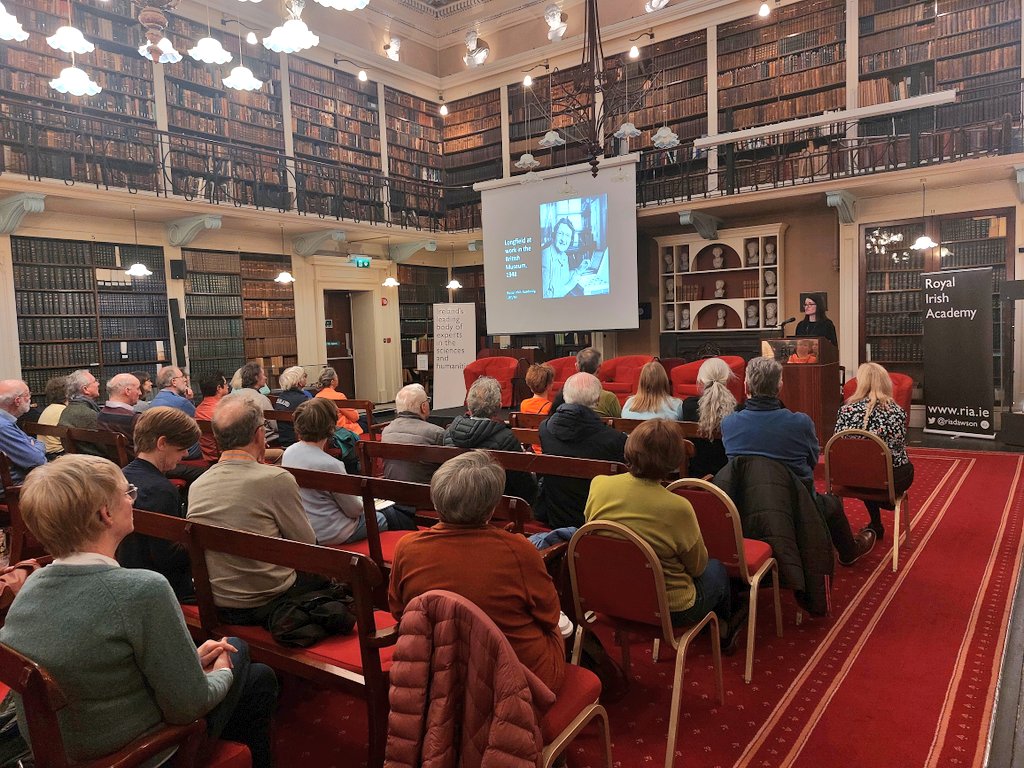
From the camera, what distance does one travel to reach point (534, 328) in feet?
34.9

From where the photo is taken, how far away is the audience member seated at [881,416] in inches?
152

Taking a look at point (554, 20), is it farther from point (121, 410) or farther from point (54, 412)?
point (54, 412)

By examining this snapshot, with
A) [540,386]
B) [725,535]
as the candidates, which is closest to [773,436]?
[725,535]

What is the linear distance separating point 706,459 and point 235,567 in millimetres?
2579

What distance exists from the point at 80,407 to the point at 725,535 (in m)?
4.29

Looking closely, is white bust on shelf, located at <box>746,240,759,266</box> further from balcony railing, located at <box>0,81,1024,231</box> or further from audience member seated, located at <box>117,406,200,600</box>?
audience member seated, located at <box>117,406,200,600</box>

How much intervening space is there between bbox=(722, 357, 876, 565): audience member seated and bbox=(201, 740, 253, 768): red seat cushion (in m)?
2.32

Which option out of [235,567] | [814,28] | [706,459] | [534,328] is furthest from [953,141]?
[235,567]

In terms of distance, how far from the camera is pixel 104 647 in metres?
1.27

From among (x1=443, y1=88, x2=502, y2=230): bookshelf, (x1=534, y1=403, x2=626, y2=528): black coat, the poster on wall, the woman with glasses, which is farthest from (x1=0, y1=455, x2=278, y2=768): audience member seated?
(x1=443, y1=88, x2=502, y2=230): bookshelf

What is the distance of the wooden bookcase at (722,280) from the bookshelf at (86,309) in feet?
24.7

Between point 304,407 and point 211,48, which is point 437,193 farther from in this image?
point 304,407

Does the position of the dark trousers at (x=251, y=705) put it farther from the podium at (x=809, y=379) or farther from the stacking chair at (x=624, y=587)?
the podium at (x=809, y=379)

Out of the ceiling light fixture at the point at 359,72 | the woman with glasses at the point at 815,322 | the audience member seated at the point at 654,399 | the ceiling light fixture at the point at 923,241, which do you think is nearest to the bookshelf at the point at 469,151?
the ceiling light fixture at the point at 359,72
